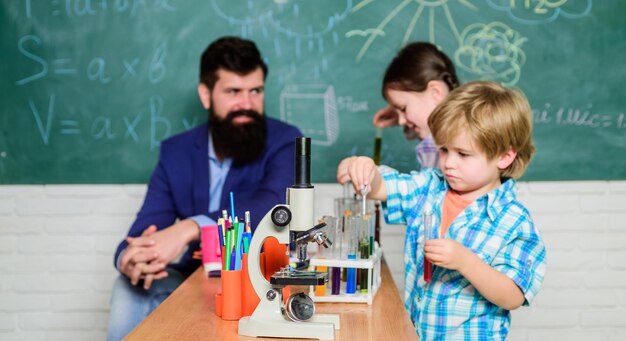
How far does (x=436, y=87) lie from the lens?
2551 mm

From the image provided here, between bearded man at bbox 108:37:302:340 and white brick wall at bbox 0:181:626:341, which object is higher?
bearded man at bbox 108:37:302:340

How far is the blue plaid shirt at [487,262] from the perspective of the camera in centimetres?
181

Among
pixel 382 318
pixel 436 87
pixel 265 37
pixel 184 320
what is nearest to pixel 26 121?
pixel 265 37

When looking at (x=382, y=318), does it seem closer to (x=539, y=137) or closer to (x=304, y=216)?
(x=304, y=216)

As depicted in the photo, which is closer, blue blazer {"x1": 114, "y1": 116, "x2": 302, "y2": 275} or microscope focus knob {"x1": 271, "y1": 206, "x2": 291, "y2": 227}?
microscope focus knob {"x1": 271, "y1": 206, "x2": 291, "y2": 227}

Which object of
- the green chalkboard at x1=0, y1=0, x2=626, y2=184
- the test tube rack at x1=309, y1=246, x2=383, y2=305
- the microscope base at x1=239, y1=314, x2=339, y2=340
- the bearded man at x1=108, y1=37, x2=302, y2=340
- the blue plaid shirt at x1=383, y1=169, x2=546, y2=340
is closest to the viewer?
the microscope base at x1=239, y1=314, x2=339, y2=340

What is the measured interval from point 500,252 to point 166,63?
206 cm

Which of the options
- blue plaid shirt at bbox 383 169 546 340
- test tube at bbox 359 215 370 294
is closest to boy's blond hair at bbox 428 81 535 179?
blue plaid shirt at bbox 383 169 546 340

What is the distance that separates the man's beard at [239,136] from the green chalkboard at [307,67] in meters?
0.39

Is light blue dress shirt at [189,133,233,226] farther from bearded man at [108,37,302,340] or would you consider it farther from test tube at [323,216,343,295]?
test tube at [323,216,343,295]

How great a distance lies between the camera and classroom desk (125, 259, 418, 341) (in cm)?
141

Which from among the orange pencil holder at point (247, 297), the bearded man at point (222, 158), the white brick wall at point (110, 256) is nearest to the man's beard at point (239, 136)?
the bearded man at point (222, 158)

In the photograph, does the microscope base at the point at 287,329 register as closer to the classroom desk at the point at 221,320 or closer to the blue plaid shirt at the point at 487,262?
the classroom desk at the point at 221,320

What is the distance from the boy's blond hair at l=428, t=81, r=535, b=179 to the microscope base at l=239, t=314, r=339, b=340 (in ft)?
2.35
